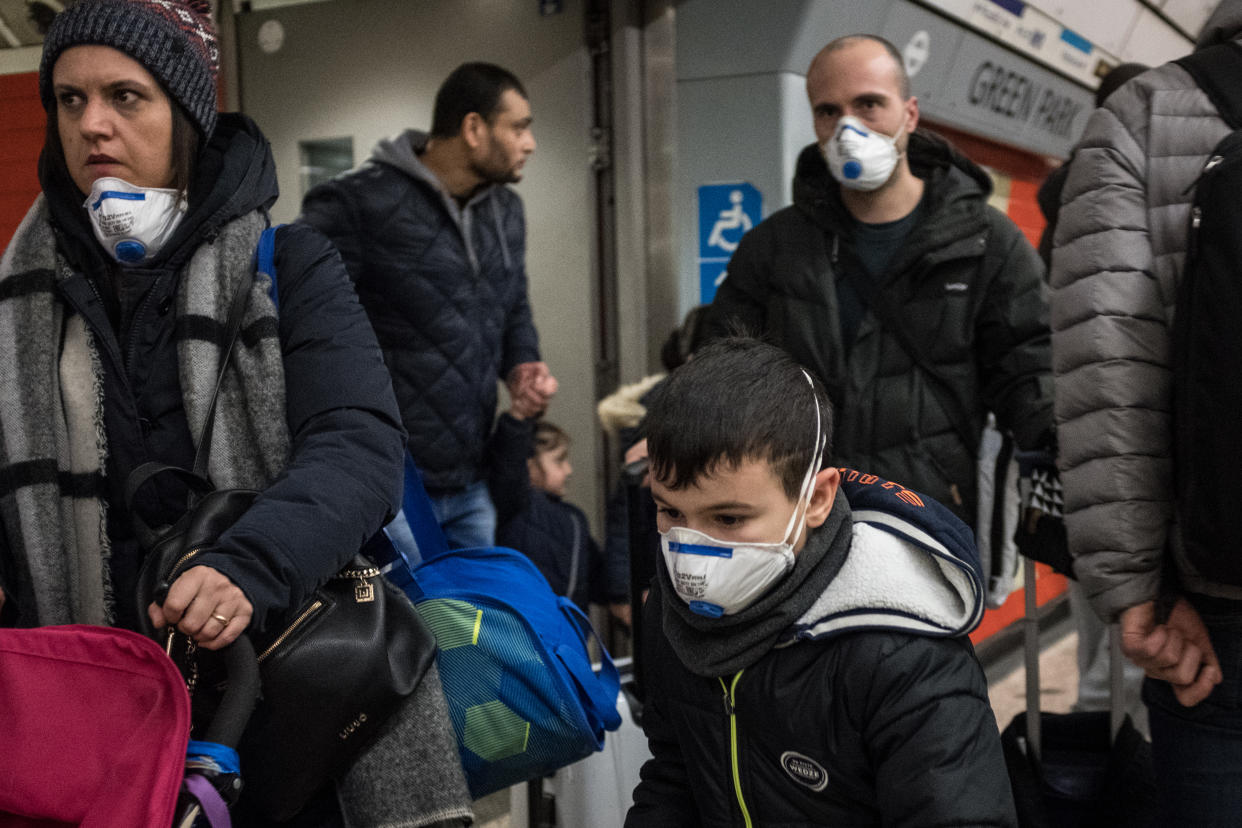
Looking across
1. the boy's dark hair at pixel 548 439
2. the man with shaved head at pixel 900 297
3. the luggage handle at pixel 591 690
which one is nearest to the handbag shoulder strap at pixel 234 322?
the luggage handle at pixel 591 690

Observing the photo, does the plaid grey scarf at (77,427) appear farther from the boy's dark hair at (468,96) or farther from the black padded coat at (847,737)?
the boy's dark hair at (468,96)

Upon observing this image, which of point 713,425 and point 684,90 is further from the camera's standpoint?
point 684,90

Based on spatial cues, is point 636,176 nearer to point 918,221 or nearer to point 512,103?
point 512,103

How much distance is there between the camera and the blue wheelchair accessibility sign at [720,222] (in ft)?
15.1

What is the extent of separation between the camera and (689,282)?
4.79 meters

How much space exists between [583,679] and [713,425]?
17.6 inches

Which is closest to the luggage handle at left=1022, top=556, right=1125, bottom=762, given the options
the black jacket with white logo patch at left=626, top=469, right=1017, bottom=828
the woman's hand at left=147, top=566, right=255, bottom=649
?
the black jacket with white logo patch at left=626, top=469, right=1017, bottom=828

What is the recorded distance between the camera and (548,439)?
4414 millimetres

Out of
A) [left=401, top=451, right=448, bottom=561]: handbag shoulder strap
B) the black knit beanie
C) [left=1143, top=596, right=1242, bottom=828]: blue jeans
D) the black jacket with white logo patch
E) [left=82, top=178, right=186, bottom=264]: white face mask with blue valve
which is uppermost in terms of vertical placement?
the black knit beanie

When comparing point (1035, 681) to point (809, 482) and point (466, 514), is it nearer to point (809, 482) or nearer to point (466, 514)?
point (809, 482)

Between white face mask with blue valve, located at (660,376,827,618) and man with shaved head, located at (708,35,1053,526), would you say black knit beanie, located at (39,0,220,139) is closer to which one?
white face mask with blue valve, located at (660,376,827,618)

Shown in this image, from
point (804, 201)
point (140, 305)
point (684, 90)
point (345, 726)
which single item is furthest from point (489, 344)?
point (345, 726)

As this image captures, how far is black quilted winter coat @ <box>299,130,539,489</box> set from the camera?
345 cm

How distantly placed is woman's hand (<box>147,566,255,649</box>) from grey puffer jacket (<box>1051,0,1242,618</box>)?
1.25 m
